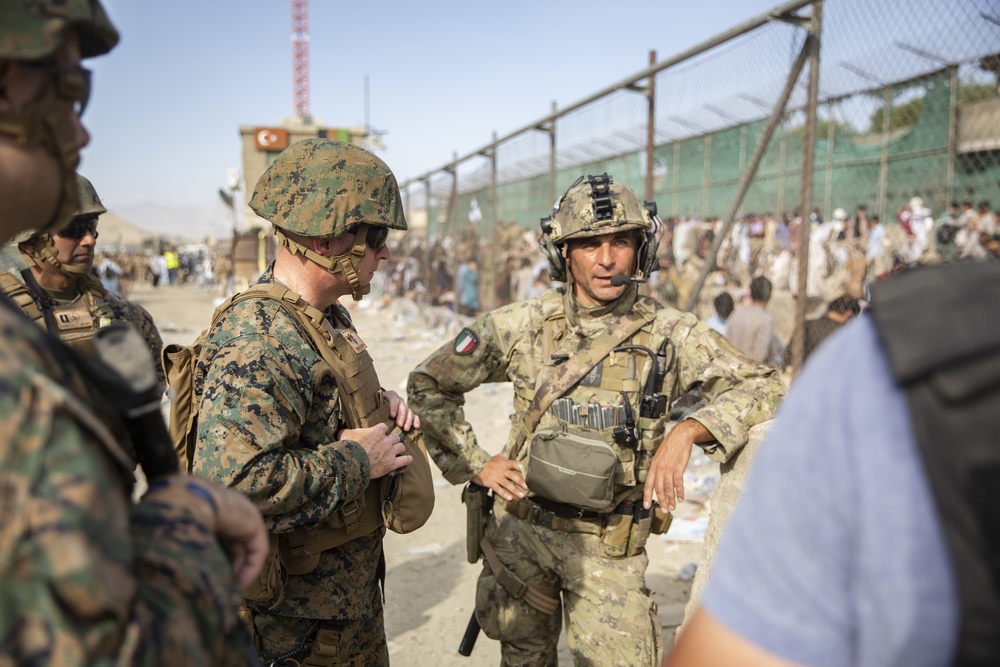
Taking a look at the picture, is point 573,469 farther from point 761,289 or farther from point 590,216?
point 761,289

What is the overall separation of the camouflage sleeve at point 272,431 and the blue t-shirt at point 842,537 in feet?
4.31

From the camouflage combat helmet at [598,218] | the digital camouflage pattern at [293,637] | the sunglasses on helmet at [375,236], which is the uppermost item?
the camouflage combat helmet at [598,218]

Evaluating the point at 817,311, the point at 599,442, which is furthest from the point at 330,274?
the point at 817,311

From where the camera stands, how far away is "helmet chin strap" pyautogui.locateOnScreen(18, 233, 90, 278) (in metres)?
3.47

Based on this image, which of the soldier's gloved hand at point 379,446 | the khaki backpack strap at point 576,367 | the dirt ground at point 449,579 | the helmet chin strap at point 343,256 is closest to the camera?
Result: the soldier's gloved hand at point 379,446

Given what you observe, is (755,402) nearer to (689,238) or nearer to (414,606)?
(414,606)

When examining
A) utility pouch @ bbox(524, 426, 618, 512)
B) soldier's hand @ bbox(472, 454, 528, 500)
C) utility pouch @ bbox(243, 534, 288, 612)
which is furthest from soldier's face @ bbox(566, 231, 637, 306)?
utility pouch @ bbox(243, 534, 288, 612)

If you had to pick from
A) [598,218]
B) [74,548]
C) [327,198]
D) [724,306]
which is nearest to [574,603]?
[598,218]

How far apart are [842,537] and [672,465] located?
1679mm

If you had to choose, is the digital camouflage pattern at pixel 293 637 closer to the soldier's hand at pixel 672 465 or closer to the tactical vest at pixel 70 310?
the soldier's hand at pixel 672 465

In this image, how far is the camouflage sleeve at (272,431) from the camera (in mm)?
1802

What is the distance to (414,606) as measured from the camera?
4070 millimetres

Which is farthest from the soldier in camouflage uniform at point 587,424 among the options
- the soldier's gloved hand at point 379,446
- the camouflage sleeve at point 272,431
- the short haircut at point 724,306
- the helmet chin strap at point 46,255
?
the short haircut at point 724,306

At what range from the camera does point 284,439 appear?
75.0 inches
